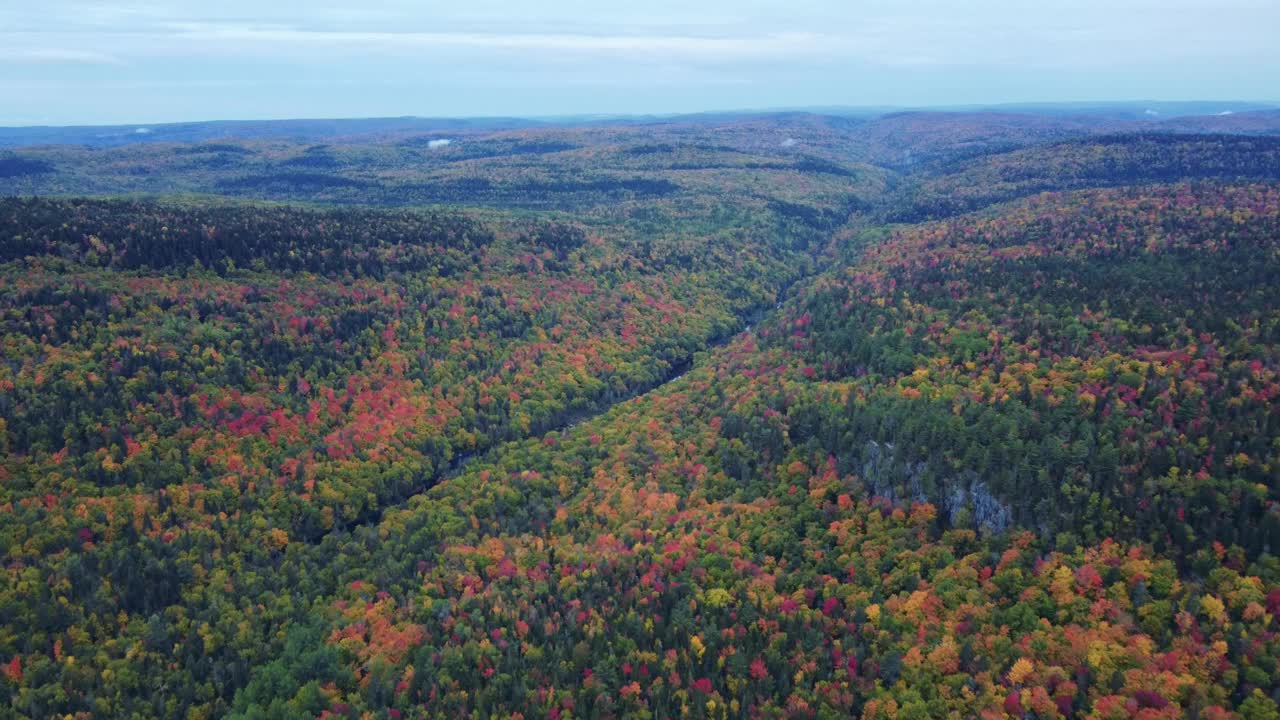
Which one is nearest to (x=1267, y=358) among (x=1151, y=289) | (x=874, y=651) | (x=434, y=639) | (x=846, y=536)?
(x=1151, y=289)

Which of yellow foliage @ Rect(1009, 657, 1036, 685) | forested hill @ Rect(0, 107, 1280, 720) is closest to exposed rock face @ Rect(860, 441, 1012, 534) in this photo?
forested hill @ Rect(0, 107, 1280, 720)

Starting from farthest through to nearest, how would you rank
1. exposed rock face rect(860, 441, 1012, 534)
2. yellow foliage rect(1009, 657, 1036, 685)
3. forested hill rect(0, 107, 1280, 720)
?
exposed rock face rect(860, 441, 1012, 534) → forested hill rect(0, 107, 1280, 720) → yellow foliage rect(1009, 657, 1036, 685)

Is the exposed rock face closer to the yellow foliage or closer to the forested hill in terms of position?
the forested hill

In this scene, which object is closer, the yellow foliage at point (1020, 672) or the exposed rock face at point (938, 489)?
the yellow foliage at point (1020, 672)

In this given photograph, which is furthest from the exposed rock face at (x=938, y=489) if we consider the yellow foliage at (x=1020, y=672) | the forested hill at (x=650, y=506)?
the yellow foliage at (x=1020, y=672)

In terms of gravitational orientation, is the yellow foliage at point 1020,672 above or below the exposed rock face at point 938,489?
below

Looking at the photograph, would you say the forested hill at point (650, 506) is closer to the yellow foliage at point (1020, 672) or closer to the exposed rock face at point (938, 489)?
the exposed rock face at point (938, 489)
